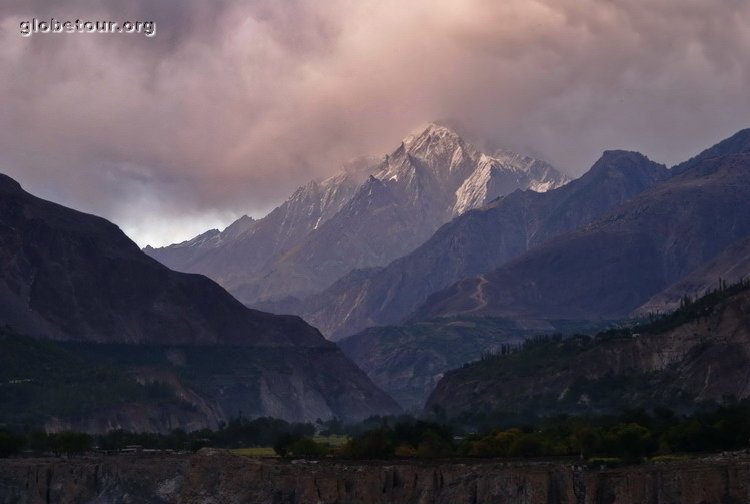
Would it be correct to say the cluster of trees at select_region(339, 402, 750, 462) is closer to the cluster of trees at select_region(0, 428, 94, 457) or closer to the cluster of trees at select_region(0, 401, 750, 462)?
the cluster of trees at select_region(0, 401, 750, 462)

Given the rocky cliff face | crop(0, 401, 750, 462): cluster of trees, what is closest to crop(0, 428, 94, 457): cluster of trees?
crop(0, 401, 750, 462): cluster of trees

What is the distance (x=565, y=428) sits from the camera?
183000mm

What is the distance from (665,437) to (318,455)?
37891 mm

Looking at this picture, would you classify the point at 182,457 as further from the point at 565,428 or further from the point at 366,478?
the point at 565,428

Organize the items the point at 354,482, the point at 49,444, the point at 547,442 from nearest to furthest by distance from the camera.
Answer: the point at 354,482 < the point at 547,442 < the point at 49,444

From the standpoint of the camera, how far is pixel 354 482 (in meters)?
141

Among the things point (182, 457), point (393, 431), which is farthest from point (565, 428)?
point (182, 457)

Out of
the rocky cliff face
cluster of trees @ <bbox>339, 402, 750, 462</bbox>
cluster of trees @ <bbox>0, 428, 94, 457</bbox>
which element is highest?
cluster of trees @ <bbox>0, 428, 94, 457</bbox>

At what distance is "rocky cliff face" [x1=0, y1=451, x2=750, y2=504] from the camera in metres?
122

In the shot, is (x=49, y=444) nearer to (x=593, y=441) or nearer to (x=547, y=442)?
(x=547, y=442)

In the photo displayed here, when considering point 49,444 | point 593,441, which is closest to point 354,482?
point 593,441

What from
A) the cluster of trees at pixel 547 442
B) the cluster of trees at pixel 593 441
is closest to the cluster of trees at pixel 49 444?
the cluster of trees at pixel 547 442

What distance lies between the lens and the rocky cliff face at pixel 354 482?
400 ft

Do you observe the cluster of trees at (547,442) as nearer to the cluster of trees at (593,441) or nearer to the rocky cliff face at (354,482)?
the cluster of trees at (593,441)
